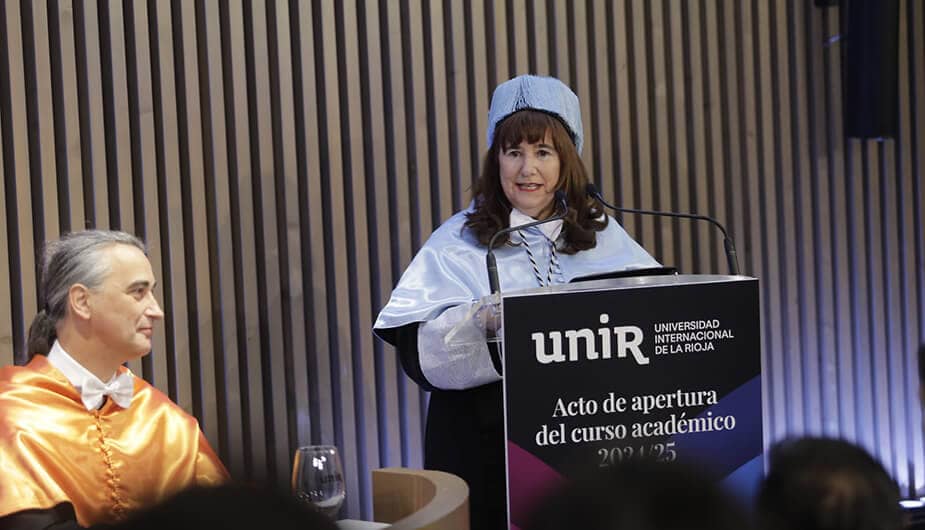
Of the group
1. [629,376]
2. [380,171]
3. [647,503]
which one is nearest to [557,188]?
[629,376]

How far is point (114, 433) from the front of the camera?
2.73 m

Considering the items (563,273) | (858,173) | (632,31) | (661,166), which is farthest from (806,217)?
(563,273)

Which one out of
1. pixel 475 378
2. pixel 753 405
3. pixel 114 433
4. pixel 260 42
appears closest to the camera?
pixel 753 405

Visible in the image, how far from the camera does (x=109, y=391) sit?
2738mm

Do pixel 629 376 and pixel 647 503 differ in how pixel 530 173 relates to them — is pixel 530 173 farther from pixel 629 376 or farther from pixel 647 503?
pixel 647 503

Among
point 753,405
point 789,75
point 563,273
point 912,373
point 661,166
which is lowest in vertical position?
point 912,373

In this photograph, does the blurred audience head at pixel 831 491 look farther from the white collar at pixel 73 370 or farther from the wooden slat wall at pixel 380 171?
the wooden slat wall at pixel 380 171

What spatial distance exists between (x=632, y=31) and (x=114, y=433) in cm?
289

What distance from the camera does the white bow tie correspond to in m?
2.70

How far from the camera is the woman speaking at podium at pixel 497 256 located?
3.08 meters

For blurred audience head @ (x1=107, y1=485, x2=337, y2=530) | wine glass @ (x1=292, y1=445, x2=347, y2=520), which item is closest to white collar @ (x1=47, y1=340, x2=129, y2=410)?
wine glass @ (x1=292, y1=445, x2=347, y2=520)

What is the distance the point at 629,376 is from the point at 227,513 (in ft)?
5.77

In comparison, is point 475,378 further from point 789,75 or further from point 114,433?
point 789,75

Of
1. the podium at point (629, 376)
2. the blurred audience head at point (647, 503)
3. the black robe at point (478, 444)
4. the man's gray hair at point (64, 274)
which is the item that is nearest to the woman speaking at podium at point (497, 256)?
the black robe at point (478, 444)
